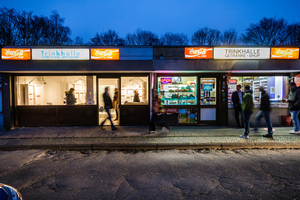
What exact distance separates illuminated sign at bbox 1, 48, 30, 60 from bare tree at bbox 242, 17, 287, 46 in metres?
33.2

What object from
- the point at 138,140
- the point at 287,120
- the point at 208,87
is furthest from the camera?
the point at 208,87

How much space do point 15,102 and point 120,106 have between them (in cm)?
517

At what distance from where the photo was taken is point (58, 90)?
881 cm

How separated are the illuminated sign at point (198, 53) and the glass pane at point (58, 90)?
487cm

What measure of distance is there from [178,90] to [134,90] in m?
2.27

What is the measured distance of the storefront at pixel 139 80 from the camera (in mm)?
7984

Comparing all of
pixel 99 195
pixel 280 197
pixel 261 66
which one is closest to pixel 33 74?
pixel 99 195

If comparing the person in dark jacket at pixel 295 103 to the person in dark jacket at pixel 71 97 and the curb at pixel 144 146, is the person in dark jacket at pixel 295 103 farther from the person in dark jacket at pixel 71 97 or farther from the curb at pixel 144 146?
the person in dark jacket at pixel 71 97

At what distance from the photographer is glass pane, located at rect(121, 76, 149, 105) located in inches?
348

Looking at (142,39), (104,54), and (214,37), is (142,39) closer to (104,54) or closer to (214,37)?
(214,37)

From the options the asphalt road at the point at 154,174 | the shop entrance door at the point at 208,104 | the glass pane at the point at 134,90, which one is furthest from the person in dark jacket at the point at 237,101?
the glass pane at the point at 134,90

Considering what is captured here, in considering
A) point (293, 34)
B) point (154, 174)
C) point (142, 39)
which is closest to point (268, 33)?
point (293, 34)

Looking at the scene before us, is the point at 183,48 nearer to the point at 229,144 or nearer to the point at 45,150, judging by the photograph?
the point at 229,144

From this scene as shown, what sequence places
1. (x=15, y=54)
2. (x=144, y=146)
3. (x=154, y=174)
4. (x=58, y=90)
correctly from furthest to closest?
(x=58, y=90) < (x=15, y=54) < (x=144, y=146) < (x=154, y=174)
